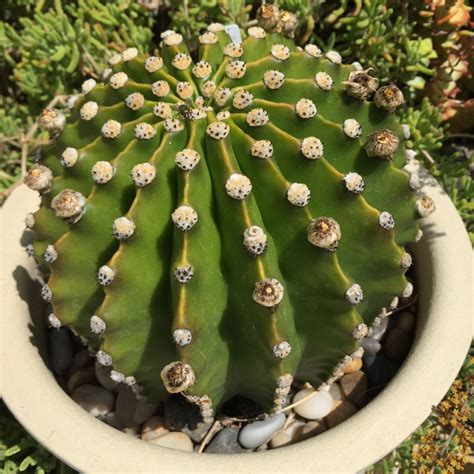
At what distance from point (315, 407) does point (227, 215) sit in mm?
589

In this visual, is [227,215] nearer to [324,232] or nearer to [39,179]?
[324,232]

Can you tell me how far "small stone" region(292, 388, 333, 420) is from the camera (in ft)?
4.54

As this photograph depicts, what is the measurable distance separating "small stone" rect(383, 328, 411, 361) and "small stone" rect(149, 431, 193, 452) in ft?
1.64

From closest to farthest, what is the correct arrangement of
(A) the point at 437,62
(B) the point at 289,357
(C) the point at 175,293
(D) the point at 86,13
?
(C) the point at 175,293, (B) the point at 289,357, (A) the point at 437,62, (D) the point at 86,13

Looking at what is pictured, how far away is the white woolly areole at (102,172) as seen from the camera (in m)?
1.03

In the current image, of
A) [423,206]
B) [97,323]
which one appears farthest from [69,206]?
[423,206]

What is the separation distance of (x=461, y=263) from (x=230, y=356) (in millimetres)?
570

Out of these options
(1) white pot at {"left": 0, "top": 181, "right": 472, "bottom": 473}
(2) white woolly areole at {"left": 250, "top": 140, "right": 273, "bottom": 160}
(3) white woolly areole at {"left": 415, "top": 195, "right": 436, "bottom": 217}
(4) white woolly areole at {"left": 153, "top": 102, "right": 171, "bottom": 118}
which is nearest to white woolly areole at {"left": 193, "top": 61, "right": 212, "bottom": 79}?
(4) white woolly areole at {"left": 153, "top": 102, "right": 171, "bottom": 118}

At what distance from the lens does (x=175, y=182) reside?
1038 millimetres

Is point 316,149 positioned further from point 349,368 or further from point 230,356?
point 349,368

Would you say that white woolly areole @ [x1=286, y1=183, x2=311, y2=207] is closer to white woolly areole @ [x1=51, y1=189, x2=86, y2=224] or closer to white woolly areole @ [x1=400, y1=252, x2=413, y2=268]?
white woolly areole @ [x1=400, y1=252, x2=413, y2=268]

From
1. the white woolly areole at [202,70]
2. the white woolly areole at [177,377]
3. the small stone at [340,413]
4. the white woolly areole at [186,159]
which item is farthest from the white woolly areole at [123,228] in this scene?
the small stone at [340,413]

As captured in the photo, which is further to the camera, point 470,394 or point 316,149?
point 470,394

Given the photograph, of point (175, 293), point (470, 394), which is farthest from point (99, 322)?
point (470, 394)
